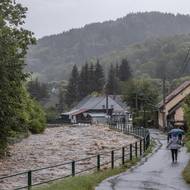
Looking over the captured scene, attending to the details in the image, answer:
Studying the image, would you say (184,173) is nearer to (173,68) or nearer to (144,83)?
(144,83)

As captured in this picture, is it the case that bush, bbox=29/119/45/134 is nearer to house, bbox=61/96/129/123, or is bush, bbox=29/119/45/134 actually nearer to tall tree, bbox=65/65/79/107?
house, bbox=61/96/129/123

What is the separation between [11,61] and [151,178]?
14905 millimetres

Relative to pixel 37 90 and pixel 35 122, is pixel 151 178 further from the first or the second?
pixel 37 90

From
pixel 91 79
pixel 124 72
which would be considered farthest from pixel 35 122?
pixel 124 72

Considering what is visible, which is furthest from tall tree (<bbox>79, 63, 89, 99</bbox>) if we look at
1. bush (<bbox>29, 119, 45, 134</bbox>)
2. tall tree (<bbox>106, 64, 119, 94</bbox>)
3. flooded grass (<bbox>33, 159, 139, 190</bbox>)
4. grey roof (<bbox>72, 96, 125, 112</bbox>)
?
flooded grass (<bbox>33, 159, 139, 190</bbox>)

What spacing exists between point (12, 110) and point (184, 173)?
16.3 metres

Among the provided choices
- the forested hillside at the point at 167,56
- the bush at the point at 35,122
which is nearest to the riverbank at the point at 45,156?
the bush at the point at 35,122

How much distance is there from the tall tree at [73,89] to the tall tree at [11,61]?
12677 cm

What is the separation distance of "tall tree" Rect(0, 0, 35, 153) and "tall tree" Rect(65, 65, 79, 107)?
127 meters

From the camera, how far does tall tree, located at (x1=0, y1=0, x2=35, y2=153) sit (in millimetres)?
33844

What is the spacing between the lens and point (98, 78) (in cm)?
16462

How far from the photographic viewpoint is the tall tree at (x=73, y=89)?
166 meters

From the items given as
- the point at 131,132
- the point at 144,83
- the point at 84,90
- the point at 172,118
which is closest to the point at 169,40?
the point at 84,90

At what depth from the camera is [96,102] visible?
146000mm
